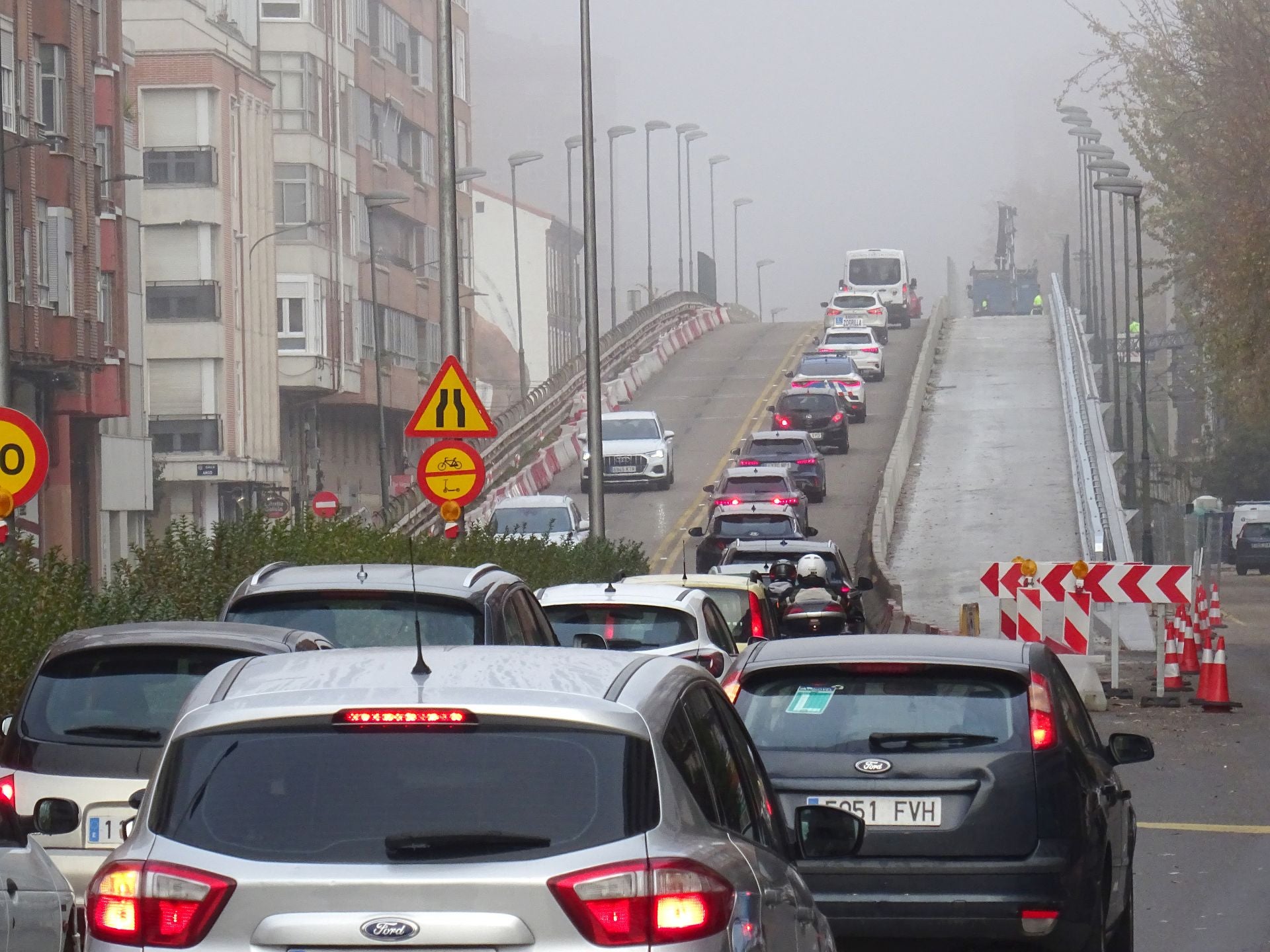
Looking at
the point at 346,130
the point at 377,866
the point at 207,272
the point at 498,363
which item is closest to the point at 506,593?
the point at 377,866

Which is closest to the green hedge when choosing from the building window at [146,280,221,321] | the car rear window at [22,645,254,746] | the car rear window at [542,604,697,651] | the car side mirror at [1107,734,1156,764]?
the car rear window at [542,604,697,651]

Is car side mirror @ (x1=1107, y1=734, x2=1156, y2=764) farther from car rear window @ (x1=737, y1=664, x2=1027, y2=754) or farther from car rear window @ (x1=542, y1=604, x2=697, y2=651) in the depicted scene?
car rear window @ (x1=542, y1=604, x2=697, y2=651)

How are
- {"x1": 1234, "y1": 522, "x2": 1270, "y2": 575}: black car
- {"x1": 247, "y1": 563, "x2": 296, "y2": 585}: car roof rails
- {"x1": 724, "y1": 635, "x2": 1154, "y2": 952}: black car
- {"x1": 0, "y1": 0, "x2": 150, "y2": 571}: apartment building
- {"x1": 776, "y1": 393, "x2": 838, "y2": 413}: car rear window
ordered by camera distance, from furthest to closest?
1. {"x1": 1234, "y1": 522, "x2": 1270, "y2": 575}: black car
2. {"x1": 776, "y1": 393, "x2": 838, "y2": 413}: car rear window
3. {"x1": 0, "y1": 0, "x2": 150, "y2": 571}: apartment building
4. {"x1": 247, "y1": 563, "x2": 296, "y2": 585}: car roof rails
5. {"x1": 724, "y1": 635, "x2": 1154, "y2": 952}: black car

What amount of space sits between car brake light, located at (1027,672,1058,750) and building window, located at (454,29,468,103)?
77.7 metres

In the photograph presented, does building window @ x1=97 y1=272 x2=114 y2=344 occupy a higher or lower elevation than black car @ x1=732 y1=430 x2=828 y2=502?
higher

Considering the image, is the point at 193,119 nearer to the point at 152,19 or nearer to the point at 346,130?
the point at 152,19

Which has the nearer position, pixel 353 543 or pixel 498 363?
pixel 353 543

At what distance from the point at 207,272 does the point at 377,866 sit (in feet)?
196

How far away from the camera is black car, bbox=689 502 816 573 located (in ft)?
112

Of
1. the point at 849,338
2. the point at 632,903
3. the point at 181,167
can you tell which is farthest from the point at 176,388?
the point at 632,903

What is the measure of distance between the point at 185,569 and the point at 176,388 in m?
48.1

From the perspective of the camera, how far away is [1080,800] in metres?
7.34

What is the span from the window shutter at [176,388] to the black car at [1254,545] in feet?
97.1

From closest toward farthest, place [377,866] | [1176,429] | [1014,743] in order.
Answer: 1. [377,866]
2. [1014,743]
3. [1176,429]
